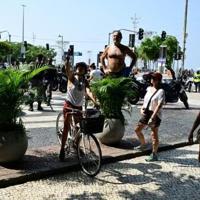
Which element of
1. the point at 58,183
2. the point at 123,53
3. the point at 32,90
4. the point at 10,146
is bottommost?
the point at 58,183

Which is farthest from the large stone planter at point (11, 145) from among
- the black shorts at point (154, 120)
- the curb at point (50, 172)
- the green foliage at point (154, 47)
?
the green foliage at point (154, 47)

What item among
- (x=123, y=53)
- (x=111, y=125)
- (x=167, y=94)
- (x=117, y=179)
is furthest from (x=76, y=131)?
(x=167, y=94)

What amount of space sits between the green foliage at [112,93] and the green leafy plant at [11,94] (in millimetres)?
1923

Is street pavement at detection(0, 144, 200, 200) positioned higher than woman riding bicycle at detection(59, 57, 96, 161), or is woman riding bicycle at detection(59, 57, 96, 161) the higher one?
woman riding bicycle at detection(59, 57, 96, 161)

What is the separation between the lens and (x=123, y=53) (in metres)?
9.52

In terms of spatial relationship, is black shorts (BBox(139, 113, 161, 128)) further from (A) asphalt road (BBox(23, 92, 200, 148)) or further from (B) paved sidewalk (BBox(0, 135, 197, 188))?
(A) asphalt road (BBox(23, 92, 200, 148))

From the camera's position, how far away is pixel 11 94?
7.12m

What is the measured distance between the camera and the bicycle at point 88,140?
7164mm

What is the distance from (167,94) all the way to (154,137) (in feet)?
37.2

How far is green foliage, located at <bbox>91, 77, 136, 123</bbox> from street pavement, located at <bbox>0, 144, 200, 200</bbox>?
1.18 m

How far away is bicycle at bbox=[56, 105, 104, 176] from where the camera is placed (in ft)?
23.5

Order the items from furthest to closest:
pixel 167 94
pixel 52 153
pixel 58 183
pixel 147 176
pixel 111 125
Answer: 1. pixel 167 94
2. pixel 111 125
3. pixel 52 153
4. pixel 147 176
5. pixel 58 183

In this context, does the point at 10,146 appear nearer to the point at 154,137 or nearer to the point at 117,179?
the point at 117,179

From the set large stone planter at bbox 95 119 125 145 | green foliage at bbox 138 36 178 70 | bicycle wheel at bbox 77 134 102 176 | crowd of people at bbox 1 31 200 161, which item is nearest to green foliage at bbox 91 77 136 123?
large stone planter at bbox 95 119 125 145
